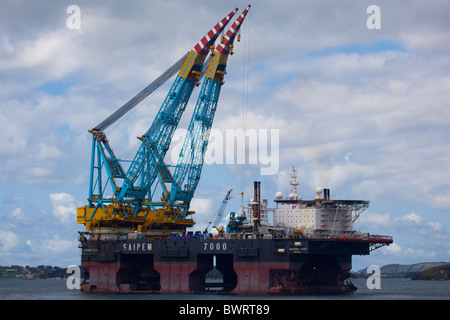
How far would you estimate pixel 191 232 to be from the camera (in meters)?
90.3

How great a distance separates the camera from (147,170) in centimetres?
9481

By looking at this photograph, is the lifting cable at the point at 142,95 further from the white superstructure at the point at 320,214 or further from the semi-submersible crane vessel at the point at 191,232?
the white superstructure at the point at 320,214

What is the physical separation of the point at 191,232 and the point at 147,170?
10368mm

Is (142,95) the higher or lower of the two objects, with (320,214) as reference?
higher

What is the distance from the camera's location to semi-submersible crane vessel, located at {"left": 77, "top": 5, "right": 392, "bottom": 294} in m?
79.4

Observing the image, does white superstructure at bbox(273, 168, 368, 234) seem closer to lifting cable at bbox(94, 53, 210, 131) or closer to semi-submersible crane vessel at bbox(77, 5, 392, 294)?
semi-submersible crane vessel at bbox(77, 5, 392, 294)

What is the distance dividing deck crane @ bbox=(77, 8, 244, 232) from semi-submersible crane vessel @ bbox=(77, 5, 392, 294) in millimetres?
126

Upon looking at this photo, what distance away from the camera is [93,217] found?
9262cm

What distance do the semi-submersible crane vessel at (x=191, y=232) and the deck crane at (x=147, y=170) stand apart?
0.13 m

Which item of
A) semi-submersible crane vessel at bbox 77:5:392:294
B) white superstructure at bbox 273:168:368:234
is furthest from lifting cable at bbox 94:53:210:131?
white superstructure at bbox 273:168:368:234
